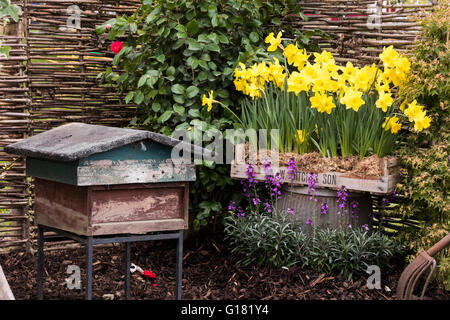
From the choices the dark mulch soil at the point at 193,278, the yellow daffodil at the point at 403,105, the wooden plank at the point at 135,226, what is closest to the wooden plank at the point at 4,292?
the wooden plank at the point at 135,226

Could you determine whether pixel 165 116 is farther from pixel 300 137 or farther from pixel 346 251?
pixel 346 251

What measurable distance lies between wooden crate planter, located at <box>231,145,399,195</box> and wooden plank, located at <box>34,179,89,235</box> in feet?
4.24

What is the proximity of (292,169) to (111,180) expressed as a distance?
Result: 52.1 inches

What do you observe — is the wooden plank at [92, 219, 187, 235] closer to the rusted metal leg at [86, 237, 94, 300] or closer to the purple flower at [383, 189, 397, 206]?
the rusted metal leg at [86, 237, 94, 300]

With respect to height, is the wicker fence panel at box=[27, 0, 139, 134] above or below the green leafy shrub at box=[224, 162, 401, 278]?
above

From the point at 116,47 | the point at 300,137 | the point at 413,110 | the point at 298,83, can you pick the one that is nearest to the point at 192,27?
the point at 116,47

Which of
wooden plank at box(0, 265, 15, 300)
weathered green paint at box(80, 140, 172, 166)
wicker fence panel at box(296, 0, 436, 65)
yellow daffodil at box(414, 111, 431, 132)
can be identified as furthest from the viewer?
wicker fence panel at box(296, 0, 436, 65)

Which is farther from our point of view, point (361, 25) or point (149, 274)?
point (361, 25)

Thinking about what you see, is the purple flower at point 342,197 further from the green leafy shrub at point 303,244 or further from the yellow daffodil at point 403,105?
the yellow daffodil at point 403,105

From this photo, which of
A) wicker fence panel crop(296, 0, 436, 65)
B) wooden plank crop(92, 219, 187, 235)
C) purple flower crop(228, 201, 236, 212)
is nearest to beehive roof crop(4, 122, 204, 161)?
wooden plank crop(92, 219, 187, 235)

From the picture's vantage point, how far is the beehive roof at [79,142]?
2.74 meters

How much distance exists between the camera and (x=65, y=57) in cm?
449

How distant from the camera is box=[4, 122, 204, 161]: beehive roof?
→ 2738 millimetres

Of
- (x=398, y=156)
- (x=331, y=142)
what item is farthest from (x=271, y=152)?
(x=398, y=156)
